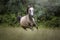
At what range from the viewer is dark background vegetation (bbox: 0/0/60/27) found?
2980mm

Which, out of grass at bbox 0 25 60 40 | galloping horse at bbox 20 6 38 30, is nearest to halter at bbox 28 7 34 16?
galloping horse at bbox 20 6 38 30

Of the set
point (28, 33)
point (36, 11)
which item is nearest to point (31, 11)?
point (36, 11)

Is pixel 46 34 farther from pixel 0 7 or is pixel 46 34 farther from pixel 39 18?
pixel 0 7

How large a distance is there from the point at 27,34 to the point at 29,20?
26cm

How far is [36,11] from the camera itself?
302cm

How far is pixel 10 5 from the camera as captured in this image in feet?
10.1

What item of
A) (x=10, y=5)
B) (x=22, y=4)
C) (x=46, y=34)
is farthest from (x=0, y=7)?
(x=46, y=34)

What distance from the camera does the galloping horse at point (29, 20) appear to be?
3.01m

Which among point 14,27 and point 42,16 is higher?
point 42,16

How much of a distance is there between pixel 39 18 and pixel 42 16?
0.06 meters

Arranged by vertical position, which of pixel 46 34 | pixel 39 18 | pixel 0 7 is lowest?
pixel 46 34

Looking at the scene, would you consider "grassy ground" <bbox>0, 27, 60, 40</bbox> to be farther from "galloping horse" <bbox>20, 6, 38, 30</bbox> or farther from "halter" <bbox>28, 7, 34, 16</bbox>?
"halter" <bbox>28, 7, 34, 16</bbox>

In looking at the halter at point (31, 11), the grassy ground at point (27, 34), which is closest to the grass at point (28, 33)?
the grassy ground at point (27, 34)

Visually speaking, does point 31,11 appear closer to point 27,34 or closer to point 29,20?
point 29,20
